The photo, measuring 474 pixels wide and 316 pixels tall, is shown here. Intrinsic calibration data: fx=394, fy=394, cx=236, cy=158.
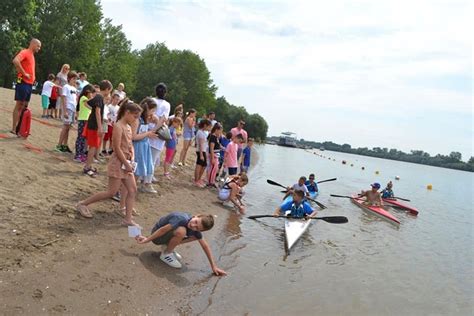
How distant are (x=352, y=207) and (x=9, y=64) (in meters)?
31.3

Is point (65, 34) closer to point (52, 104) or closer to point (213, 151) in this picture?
point (52, 104)

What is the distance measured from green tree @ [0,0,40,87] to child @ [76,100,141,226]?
31702mm

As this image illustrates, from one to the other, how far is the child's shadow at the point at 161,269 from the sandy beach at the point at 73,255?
17 mm

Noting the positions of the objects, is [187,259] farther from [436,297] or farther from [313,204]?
[313,204]

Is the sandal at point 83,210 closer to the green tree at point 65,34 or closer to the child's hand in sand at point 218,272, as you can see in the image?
the child's hand in sand at point 218,272

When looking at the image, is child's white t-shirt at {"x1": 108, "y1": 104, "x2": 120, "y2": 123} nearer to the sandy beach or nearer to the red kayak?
the sandy beach

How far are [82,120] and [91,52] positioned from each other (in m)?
39.9

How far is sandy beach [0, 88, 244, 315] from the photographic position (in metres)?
4.40

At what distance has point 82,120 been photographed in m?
9.24

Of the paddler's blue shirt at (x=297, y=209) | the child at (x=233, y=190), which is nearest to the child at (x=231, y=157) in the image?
the child at (x=233, y=190)

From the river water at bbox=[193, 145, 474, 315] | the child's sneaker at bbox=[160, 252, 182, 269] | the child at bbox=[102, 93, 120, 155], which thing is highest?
the child at bbox=[102, 93, 120, 155]

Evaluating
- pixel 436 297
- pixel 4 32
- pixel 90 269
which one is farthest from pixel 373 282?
pixel 4 32

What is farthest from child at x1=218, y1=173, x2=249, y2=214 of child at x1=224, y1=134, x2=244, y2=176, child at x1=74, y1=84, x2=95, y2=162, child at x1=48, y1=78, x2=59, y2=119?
child at x1=48, y1=78, x2=59, y2=119

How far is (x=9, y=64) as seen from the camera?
3406 cm
